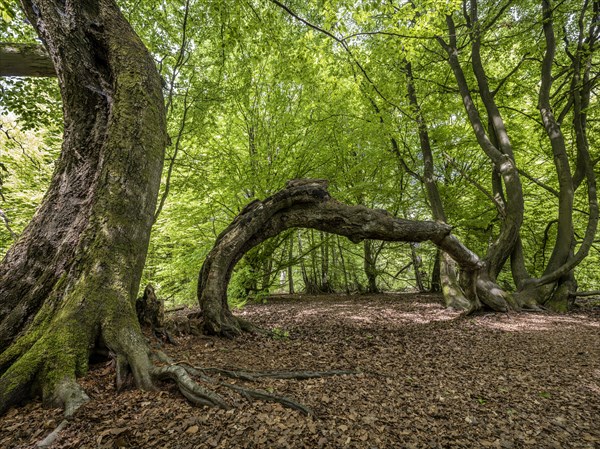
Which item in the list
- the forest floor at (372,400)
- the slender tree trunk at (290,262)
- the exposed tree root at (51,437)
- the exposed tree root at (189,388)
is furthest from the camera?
the slender tree trunk at (290,262)

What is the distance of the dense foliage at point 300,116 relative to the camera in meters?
5.82

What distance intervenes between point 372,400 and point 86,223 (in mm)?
3080

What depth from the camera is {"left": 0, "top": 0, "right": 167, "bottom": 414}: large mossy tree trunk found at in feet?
7.43

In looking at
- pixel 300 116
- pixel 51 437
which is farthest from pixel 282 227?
pixel 300 116

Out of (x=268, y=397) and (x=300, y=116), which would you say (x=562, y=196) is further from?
(x=268, y=397)

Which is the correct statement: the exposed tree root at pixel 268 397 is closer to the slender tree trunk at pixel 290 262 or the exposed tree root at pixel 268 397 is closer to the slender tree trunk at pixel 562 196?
the slender tree trunk at pixel 290 262

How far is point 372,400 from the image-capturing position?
2.42m

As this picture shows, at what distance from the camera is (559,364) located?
3.51 metres

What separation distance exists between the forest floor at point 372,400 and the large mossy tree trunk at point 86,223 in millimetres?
263

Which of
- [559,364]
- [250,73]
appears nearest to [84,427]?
[559,364]

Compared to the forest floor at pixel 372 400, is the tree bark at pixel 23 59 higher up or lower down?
higher up

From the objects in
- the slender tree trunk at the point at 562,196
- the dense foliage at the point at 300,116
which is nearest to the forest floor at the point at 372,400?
the slender tree trunk at the point at 562,196

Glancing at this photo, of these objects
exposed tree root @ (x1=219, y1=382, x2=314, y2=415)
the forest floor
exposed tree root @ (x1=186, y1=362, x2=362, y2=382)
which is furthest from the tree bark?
exposed tree root @ (x1=219, y1=382, x2=314, y2=415)

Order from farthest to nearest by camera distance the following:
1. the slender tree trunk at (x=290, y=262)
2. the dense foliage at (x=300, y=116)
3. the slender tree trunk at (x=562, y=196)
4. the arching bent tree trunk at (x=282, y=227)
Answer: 1. the slender tree trunk at (x=290, y=262)
2. the slender tree trunk at (x=562, y=196)
3. the dense foliage at (x=300, y=116)
4. the arching bent tree trunk at (x=282, y=227)
